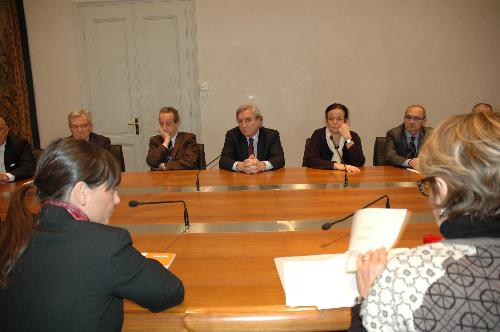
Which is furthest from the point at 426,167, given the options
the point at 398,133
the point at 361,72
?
the point at 361,72

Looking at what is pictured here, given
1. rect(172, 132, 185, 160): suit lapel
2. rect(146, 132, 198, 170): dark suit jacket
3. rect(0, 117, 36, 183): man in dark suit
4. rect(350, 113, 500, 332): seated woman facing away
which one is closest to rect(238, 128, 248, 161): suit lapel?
rect(146, 132, 198, 170): dark suit jacket

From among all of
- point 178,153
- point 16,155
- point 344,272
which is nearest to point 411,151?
point 178,153

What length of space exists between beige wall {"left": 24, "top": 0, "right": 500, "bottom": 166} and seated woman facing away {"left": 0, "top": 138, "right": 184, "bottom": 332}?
4.17m

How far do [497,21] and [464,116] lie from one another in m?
5.15

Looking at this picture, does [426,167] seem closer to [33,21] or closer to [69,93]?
[69,93]

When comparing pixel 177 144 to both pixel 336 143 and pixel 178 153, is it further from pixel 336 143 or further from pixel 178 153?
pixel 336 143

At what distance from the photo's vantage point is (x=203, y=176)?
327 centimetres

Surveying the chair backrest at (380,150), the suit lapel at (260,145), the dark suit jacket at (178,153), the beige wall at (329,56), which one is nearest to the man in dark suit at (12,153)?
the dark suit jacket at (178,153)

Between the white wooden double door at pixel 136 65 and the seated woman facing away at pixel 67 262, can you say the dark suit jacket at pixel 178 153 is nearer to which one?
the white wooden double door at pixel 136 65

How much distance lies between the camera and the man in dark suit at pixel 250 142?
3715mm

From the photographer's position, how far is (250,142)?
3869 mm

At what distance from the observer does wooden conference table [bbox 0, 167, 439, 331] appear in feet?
3.93

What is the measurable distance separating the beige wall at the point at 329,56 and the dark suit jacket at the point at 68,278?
4282 millimetres

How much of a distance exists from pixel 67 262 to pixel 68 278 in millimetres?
40
